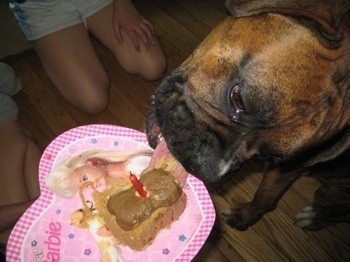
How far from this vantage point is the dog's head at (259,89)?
1.16m

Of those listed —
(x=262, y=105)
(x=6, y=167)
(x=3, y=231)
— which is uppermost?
(x=262, y=105)

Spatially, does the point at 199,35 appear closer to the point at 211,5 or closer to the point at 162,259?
the point at 211,5

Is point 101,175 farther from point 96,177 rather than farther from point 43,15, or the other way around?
point 43,15

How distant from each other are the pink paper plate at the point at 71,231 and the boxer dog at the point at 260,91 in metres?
0.18

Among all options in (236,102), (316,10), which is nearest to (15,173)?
(236,102)

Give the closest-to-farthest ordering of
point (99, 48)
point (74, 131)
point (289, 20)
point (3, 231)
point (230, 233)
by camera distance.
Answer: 1. point (289, 20)
2. point (74, 131)
3. point (3, 231)
4. point (230, 233)
5. point (99, 48)

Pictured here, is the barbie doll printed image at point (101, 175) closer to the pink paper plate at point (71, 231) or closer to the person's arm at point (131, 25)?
the pink paper plate at point (71, 231)

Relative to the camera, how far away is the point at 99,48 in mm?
3023

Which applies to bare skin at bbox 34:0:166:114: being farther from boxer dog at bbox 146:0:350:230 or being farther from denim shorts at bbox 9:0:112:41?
boxer dog at bbox 146:0:350:230

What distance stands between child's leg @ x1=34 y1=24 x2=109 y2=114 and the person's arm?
0.25 meters

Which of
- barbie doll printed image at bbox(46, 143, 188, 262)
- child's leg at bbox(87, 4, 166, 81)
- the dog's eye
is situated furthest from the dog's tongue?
child's leg at bbox(87, 4, 166, 81)

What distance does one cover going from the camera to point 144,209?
1.38 metres

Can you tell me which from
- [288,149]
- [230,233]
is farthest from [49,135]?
[288,149]

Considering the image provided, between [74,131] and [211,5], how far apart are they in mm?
2303
